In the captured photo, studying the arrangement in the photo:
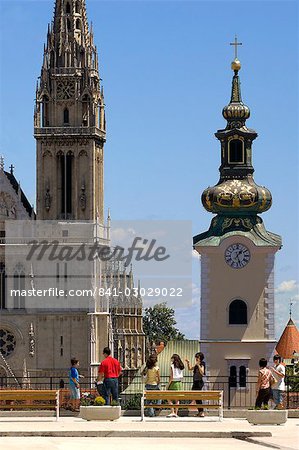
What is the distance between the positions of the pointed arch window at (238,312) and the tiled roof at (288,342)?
50.7 meters

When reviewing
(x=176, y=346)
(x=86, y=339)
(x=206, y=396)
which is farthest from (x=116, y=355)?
(x=206, y=396)

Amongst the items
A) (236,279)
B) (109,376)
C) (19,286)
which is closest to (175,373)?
(109,376)

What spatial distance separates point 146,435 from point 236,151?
3194 cm

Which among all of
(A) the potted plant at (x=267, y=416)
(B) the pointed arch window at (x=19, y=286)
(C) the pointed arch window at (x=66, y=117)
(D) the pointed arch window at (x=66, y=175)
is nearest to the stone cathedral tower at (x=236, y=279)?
(A) the potted plant at (x=267, y=416)

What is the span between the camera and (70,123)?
118625 mm

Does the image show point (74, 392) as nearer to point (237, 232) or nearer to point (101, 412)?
point (101, 412)

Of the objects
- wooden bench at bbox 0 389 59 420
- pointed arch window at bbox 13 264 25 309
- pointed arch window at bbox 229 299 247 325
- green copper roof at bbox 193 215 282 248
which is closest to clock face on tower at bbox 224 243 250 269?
green copper roof at bbox 193 215 282 248

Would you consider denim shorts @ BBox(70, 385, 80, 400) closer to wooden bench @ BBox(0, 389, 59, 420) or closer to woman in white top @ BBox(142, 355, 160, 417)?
wooden bench @ BBox(0, 389, 59, 420)

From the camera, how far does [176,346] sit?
91750 mm

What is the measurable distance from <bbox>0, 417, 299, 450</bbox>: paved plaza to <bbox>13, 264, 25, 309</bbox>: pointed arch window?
254 ft

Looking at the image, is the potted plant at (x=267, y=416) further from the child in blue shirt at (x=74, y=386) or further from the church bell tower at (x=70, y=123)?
the church bell tower at (x=70, y=123)

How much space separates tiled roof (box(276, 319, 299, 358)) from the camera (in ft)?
382

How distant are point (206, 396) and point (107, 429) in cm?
410

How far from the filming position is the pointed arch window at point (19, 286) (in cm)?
11600
